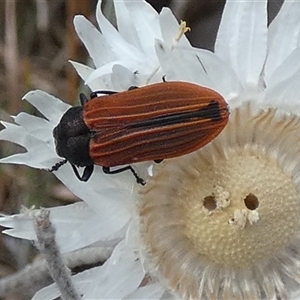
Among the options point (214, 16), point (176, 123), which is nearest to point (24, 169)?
point (214, 16)

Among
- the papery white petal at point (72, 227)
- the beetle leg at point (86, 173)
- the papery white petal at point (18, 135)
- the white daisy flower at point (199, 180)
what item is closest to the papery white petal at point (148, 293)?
the white daisy flower at point (199, 180)

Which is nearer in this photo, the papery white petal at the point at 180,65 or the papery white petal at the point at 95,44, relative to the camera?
the papery white petal at the point at 180,65

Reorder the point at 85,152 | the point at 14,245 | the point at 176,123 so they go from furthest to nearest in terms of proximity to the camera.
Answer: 1. the point at 14,245
2. the point at 85,152
3. the point at 176,123

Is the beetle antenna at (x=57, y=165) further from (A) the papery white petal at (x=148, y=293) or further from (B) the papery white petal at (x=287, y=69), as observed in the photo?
(B) the papery white petal at (x=287, y=69)

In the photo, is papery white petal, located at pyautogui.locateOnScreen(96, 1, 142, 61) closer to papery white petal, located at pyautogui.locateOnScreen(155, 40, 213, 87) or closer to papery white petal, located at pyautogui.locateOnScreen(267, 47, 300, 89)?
papery white petal, located at pyautogui.locateOnScreen(155, 40, 213, 87)

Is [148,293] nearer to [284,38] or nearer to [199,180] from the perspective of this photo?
[199,180]

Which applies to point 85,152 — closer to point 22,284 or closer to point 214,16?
point 22,284
